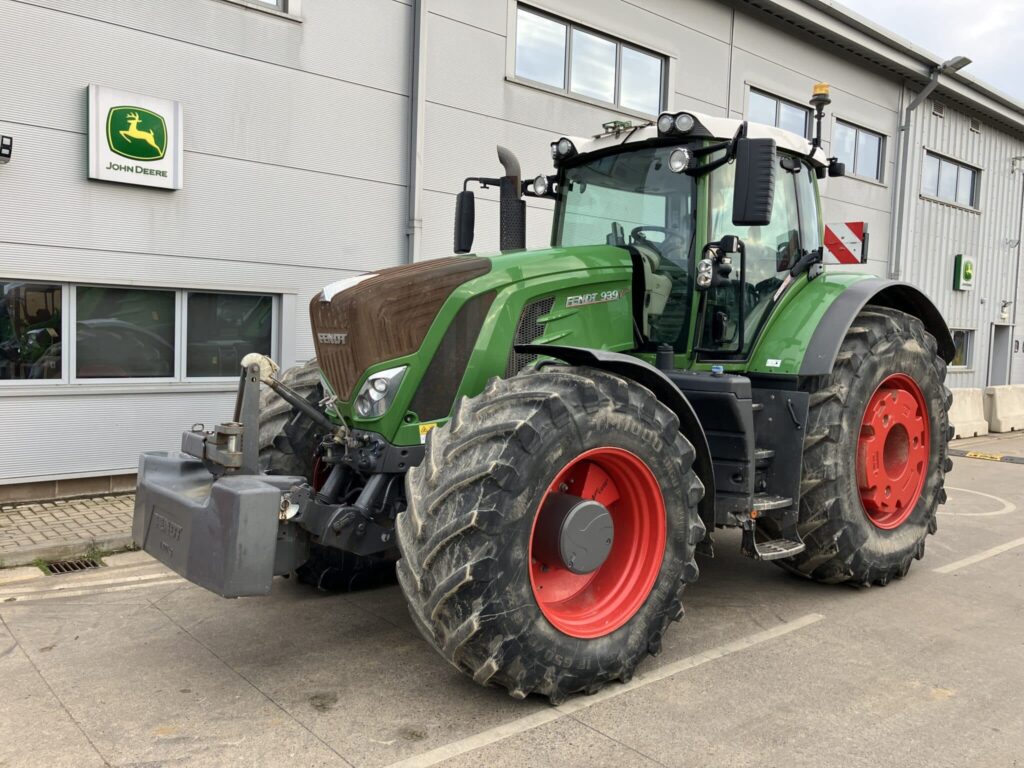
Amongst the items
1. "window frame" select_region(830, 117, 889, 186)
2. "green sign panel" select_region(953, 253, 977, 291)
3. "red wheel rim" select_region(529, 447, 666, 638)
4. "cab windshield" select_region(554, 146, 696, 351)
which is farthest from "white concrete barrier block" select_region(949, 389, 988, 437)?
"red wheel rim" select_region(529, 447, 666, 638)

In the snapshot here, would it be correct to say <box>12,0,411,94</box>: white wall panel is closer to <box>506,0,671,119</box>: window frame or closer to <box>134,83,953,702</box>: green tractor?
<box>506,0,671,119</box>: window frame

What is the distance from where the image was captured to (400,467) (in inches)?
153

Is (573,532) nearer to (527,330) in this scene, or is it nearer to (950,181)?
(527,330)

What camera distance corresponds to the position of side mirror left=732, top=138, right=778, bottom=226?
4.17 m

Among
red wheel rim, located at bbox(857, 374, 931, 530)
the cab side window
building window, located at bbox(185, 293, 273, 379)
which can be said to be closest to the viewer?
the cab side window

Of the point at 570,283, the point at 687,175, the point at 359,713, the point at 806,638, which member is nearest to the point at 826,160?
the point at 687,175

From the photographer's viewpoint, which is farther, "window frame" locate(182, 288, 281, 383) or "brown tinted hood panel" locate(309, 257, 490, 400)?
"window frame" locate(182, 288, 281, 383)

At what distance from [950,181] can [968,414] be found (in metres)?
6.00

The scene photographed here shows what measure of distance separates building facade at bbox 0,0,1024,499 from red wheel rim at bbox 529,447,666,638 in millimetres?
3847

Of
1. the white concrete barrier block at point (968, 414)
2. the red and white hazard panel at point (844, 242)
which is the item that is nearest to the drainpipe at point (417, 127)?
the red and white hazard panel at point (844, 242)

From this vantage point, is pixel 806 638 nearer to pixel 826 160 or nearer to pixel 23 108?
pixel 826 160

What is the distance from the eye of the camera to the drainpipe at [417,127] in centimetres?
880

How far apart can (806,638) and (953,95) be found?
51.9 feet

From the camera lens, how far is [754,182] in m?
4.18
